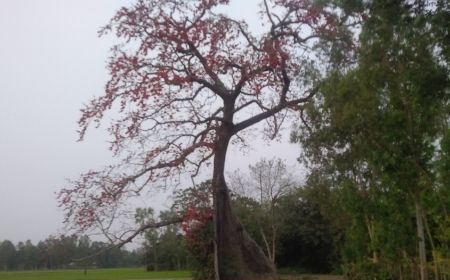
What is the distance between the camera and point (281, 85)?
12.1 meters

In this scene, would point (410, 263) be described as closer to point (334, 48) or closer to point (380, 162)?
point (380, 162)

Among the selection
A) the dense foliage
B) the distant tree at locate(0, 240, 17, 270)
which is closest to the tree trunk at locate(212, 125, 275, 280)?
the dense foliage

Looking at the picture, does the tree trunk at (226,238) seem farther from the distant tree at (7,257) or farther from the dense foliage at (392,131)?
the distant tree at (7,257)

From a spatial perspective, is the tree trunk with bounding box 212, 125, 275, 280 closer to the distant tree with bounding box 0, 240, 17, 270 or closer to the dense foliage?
the dense foliage

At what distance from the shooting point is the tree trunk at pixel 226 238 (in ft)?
39.5

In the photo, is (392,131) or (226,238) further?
(226,238)

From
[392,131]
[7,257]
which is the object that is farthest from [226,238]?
[7,257]

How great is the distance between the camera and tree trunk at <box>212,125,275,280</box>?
1205 cm

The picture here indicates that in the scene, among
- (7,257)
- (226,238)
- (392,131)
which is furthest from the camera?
(7,257)

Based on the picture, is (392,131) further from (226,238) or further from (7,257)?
(7,257)

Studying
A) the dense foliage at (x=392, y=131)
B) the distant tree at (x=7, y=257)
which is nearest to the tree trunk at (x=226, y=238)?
the dense foliage at (x=392, y=131)

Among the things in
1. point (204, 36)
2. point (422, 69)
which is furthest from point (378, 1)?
point (204, 36)

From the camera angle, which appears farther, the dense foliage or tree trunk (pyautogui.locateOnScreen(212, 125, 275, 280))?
tree trunk (pyautogui.locateOnScreen(212, 125, 275, 280))

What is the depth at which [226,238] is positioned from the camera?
40.5ft
